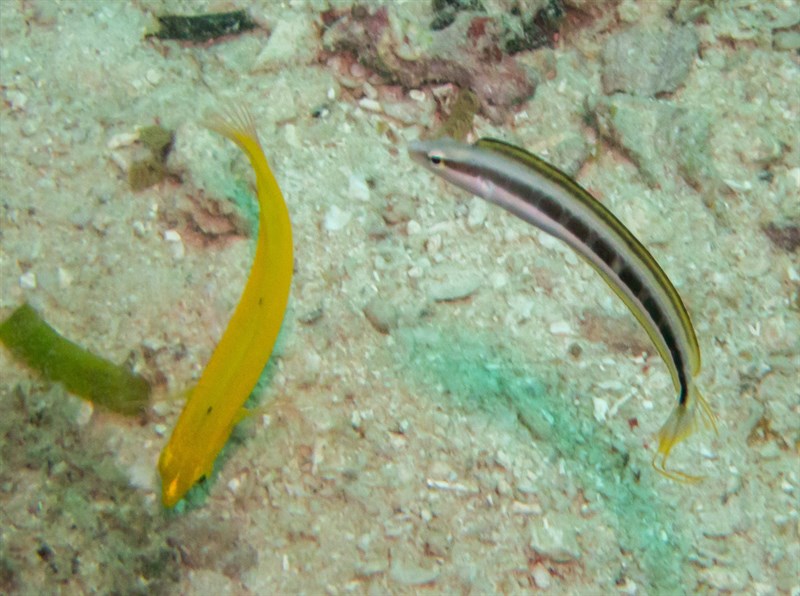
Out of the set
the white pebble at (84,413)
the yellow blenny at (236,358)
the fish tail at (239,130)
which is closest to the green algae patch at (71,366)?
the white pebble at (84,413)

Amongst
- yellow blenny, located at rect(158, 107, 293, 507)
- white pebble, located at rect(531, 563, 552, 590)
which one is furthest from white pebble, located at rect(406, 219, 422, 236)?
white pebble, located at rect(531, 563, 552, 590)

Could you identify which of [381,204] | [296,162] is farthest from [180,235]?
[381,204]

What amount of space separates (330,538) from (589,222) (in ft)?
6.52

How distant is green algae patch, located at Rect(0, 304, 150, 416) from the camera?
129 inches

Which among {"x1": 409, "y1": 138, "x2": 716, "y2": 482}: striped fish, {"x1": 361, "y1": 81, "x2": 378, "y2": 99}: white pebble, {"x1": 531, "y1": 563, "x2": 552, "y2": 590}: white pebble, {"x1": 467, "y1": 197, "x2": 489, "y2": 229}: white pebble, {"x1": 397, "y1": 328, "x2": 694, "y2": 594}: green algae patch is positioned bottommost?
{"x1": 531, "y1": 563, "x2": 552, "y2": 590}: white pebble

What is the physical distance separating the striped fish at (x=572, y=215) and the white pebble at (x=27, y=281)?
2.40 m

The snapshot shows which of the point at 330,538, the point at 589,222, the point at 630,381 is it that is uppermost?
the point at 589,222

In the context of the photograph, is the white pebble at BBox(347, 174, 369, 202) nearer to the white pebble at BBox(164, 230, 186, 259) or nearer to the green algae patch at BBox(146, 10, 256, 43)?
the white pebble at BBox(164, 230, 186, 259)

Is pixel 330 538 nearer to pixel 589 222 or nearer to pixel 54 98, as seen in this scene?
pixel 589 222

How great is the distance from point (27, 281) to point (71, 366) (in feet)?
2.15

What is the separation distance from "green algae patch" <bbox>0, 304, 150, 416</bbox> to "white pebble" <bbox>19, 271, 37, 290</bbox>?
23 cm

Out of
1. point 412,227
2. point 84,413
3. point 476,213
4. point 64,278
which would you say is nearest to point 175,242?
point 64,278

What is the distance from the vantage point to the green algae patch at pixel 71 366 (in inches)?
129

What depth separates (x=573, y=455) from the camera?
3.53 metres
